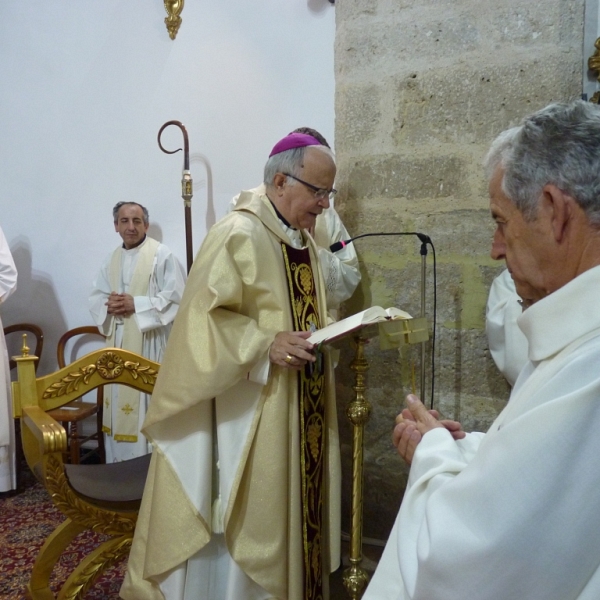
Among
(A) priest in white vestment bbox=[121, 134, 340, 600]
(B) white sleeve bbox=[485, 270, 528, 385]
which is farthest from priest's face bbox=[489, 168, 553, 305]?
(B) white sleeve bbox=[485, 270, 528, 385]

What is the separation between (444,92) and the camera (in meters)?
2.83

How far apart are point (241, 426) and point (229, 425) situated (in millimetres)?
43

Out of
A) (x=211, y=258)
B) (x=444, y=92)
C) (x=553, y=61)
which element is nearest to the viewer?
(x=211, y=258)

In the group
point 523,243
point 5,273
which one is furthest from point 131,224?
point 523,243

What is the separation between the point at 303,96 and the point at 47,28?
7.60ft

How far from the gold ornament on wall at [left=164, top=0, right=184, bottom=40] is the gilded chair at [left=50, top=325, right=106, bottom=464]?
7.27 ft

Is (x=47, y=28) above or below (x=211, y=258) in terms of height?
above

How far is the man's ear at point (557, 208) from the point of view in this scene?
1.03 meters

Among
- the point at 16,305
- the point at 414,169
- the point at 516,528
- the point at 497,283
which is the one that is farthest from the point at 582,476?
the point at 16,305

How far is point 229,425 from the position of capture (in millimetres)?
2299

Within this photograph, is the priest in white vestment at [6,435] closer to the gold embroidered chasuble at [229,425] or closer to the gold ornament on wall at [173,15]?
the gold embroidered chasuble at [229,425]

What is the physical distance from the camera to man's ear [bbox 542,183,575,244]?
1026 millimetres

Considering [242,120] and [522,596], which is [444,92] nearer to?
[242,120]

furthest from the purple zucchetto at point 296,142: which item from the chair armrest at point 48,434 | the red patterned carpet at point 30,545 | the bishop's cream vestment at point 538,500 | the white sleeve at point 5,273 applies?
the white sleeve at point 5,273
